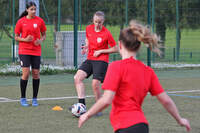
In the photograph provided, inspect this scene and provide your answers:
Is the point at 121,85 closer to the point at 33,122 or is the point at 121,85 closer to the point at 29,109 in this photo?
the point at 33,122

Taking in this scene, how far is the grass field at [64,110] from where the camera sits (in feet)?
22.8

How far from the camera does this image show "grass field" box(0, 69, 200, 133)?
22.8ft

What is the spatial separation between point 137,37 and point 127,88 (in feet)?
1.42

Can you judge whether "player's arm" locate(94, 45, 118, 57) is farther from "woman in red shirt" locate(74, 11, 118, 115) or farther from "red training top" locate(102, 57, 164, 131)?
"red training top" locate(102, 57, 164, 131)

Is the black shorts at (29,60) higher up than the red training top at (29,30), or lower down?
lower down

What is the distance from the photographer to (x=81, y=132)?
6.67 m

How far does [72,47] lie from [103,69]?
7929mm

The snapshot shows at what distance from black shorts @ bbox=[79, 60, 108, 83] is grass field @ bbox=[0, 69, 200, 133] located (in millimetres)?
684

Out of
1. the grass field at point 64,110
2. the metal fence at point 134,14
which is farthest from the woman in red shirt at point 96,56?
the metal fence at point 134,14

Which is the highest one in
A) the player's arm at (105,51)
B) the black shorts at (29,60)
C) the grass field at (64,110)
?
the player's arm at (105,51)

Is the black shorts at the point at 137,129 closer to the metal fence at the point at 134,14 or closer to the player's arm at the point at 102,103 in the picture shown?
the player's arm at the point at 102,103

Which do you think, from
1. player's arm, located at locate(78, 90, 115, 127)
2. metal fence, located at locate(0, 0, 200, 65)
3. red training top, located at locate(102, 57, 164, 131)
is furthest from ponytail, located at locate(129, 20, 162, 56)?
metal fence, located at locate(0, 0, 200, 65)

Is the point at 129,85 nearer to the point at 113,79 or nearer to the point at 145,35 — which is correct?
the point at 113,79

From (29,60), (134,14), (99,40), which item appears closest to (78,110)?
(99,40)
